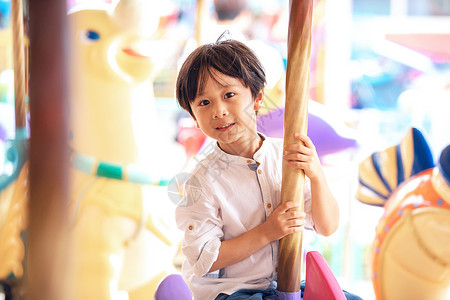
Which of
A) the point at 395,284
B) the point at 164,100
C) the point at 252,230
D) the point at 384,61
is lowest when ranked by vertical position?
the point at 395,284

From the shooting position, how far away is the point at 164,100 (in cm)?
114

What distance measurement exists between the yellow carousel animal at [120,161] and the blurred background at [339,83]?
0.02 m

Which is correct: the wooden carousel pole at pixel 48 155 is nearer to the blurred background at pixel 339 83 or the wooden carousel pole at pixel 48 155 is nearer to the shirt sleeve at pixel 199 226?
the blurred background at pixel 339 83

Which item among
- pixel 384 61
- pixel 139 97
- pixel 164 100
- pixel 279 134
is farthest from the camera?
pixel 384 61

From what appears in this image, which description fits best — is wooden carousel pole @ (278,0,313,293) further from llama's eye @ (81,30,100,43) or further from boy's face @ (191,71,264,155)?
llama's eye @ (81,30,100,43)

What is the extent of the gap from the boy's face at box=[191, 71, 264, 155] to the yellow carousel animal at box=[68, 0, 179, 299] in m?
0.40

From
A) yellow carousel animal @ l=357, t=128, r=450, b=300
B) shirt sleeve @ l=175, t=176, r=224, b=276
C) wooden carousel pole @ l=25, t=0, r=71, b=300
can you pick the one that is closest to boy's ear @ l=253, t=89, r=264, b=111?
shirt sleeve @ l=175, t=176, r=224, b=276

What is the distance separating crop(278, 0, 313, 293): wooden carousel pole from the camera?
0.40 metres

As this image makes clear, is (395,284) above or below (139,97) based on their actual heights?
below

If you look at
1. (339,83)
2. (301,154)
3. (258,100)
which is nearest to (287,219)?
(301,154)

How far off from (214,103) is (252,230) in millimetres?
154

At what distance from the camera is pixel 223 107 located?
0.53m

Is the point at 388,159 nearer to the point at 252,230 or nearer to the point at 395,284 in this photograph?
the point at 395,284

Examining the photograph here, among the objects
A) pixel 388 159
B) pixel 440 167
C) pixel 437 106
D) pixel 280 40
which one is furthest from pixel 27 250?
pixel 437 106
